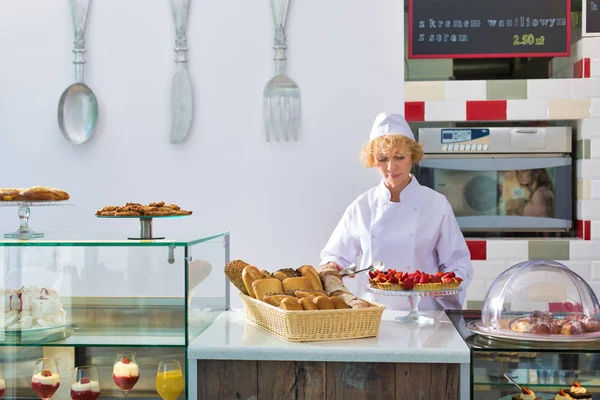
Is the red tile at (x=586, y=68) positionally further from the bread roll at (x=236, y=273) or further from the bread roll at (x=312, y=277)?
the bread roll at (x=236, y=273)

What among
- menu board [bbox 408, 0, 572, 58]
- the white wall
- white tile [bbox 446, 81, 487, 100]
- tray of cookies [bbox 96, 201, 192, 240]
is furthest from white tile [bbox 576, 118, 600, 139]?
tray of cookies [bbox 96, 201, 192, 240]

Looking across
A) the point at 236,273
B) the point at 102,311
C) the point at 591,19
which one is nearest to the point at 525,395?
the point at 236,273

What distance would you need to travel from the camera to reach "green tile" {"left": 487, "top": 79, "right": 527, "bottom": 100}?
3680mm

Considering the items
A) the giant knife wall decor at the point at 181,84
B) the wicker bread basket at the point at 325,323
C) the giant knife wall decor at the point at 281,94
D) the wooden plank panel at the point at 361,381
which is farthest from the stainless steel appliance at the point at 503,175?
the wooden plank panel at the point at 361,381

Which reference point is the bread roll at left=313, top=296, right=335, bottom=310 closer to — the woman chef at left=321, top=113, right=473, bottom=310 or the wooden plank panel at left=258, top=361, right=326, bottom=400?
the wooden plank panel at left=258, top=361, right=326, bottom=400

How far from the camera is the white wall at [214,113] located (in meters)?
3.86

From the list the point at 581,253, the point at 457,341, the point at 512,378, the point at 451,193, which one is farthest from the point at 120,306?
the point at 581,253

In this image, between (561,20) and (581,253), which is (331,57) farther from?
(581,253)

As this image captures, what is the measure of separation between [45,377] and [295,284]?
0.76 metres

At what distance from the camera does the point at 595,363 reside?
1877 millimetres

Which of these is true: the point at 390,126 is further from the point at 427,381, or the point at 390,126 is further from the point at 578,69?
the point at 427,381

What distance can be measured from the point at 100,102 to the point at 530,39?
220 centimetres

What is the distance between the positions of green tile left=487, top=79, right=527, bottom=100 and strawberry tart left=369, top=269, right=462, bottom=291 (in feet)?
5.44

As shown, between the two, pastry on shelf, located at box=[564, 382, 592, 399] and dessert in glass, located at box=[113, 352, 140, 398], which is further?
dessert in glass, located at box=[113, 352, 140, 398]
